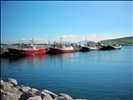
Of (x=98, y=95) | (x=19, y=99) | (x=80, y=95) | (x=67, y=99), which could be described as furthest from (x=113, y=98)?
(x=19, y=99)

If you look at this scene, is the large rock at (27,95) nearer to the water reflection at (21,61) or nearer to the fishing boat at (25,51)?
the water reflection at (21,61)

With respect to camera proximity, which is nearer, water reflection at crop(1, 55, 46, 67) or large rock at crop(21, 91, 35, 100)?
large rock at crop(21, 91, 35, 100)

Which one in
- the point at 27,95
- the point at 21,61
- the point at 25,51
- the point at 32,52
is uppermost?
the point at 25,51

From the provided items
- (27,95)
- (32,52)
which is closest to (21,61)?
(32,52)

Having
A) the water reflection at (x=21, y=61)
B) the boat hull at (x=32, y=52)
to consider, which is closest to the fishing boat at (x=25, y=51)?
the boat hull at (x=32, y=52)

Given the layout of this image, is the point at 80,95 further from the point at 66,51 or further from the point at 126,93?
the point at 66,51

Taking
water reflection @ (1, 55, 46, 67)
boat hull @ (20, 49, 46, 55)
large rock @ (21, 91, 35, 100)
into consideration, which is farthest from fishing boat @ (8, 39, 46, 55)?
large rock @ (21, 91, 35, 100)

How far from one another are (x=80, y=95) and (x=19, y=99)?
427 cm

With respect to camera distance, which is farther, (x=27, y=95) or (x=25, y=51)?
(x=25, y=51)

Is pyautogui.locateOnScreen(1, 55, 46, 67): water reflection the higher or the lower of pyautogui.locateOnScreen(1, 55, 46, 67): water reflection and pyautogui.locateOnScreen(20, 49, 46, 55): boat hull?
the lower

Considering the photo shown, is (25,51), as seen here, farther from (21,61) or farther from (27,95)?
(27,95)

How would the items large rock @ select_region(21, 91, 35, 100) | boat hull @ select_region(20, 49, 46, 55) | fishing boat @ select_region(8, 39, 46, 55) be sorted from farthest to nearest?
boat hull @ select_region(20, 49, 46, 55) → fishing boat @ select_region(8, 39, 46, 55) → large rock @ select_region(21, 91, 35, 100)

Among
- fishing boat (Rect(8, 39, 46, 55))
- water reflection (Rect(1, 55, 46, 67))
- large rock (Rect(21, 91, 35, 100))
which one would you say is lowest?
water reflection (Rect(1, 55, 46, 67))

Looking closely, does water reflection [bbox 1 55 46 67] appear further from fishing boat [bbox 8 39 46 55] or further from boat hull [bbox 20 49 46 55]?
boat hull [bbox 20 49 46 55]
